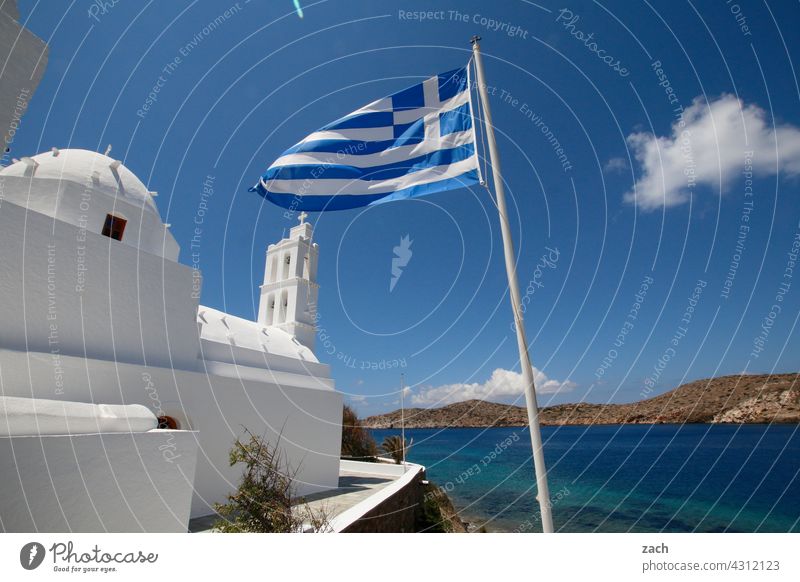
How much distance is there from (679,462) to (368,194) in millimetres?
70507

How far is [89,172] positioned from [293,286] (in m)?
9.25

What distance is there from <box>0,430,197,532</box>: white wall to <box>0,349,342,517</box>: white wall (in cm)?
286

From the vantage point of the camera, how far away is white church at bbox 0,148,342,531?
5.22 metres

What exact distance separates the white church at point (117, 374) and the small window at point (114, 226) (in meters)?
0.06

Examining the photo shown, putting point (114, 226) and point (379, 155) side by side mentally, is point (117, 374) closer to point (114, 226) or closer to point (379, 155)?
point (114, 226)

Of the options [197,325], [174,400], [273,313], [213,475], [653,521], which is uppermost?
[273,313]

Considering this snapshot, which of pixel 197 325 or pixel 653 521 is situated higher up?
pixel 197 325

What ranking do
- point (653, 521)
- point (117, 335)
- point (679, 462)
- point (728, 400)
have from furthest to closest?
point (728, 400) < point (679, 462) < point (653, 521) < point (117, 335)

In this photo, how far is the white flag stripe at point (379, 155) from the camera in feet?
19.2
